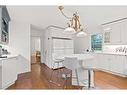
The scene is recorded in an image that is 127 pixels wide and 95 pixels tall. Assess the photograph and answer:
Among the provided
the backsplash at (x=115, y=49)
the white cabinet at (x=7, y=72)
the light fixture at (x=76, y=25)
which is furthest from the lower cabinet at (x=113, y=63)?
the white cabinet at (x=7, y=72)

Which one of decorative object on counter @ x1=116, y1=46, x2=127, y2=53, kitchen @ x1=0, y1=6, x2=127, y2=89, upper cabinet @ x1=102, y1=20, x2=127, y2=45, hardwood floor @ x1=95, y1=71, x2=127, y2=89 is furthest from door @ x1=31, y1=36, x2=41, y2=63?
decorative object on counter @ x1=116, y1=46, x2=127, y2=53

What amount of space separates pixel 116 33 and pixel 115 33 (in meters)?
0.05

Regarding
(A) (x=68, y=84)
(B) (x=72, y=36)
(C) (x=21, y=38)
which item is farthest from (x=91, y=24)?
(C) (x=21, y=38)

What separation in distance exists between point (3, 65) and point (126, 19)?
417 cm

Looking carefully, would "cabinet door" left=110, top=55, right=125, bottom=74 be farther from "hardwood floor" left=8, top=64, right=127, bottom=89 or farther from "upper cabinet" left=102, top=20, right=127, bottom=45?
"upper cabinet" left=102, top=20, right=127, bottom=45

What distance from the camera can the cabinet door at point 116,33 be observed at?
218 inches

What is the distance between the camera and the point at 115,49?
19.8 ft

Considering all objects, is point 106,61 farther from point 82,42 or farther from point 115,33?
point 82,42

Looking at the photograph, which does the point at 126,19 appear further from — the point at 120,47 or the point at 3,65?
the point at 3,65

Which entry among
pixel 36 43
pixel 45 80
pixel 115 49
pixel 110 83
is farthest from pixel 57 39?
pixel 115 49

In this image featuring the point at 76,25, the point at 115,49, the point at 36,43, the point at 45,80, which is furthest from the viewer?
the point at 115,49

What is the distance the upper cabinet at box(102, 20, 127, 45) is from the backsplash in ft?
0.89

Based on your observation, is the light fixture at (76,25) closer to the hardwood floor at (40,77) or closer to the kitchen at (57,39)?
the kitchen at (57,39)

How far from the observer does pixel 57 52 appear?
160 inches
